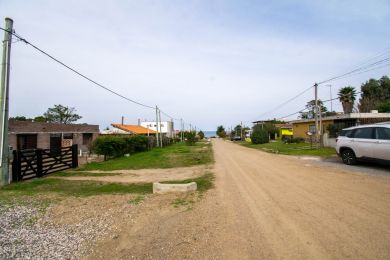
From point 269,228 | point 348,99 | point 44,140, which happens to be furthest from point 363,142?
point 348,99

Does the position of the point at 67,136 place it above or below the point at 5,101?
below

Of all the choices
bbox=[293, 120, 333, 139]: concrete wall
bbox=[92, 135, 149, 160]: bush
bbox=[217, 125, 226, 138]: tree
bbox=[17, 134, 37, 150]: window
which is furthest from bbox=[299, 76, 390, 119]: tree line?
bbox=[217, 125, 226, 138]: tree

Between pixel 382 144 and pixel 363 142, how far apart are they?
101 centimetres

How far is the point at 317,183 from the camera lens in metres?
8.44

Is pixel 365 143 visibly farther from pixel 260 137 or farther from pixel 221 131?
pixel 221 131

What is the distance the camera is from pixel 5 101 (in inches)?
→ 418

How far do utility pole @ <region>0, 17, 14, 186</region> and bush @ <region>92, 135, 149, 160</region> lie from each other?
10.9m

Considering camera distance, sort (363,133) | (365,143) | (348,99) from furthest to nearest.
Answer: (348,99) < (363,133) < (365,143)

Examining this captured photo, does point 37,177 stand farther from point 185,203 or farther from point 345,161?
point 345,161

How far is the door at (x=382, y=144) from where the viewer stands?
33.7ft

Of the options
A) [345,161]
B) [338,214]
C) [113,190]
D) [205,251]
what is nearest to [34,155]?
[113,190]

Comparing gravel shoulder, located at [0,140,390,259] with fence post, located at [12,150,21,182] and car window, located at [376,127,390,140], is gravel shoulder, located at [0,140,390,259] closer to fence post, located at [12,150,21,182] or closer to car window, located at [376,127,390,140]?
car window, located at [376,127,390,140]

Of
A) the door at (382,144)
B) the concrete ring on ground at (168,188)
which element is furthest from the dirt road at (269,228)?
the door at (382,144)

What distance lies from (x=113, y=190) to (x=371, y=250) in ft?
23.2
